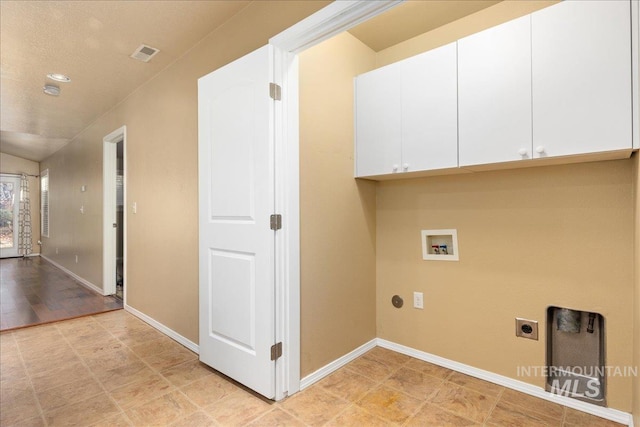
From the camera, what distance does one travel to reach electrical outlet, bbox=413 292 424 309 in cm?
243

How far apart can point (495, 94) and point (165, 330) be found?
10.4 feet

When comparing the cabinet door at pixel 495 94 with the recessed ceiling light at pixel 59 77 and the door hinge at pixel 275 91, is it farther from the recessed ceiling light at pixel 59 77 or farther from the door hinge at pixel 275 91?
the recessed ceiling light at pixel 59 77

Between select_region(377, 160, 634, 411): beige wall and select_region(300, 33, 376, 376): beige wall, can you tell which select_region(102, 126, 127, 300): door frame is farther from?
select_region(377, 160, 634, 411): beige wall

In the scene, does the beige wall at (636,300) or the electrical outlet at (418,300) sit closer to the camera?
the beige wall at (636,300)

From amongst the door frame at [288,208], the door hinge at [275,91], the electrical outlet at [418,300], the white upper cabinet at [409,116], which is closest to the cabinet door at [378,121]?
the white upper cabinet at [409,116]

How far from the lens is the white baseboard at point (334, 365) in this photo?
2047 mm

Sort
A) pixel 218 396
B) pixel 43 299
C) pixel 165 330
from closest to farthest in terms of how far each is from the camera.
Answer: pixel 218 396 < pixel 165 330 < pixel 43 299

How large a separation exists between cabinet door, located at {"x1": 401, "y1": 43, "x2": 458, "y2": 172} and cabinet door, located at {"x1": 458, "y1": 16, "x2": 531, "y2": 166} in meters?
0.05

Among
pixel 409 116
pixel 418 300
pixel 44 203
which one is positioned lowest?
pixel 418 300

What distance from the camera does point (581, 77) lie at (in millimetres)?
1582

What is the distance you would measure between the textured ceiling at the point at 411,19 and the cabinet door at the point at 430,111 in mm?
287

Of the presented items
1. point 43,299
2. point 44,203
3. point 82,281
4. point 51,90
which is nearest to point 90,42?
point 51,90

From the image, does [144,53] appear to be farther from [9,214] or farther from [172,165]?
[9,214]

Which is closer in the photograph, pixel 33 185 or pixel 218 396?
pixel 218 396
